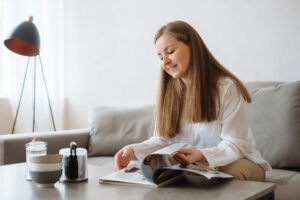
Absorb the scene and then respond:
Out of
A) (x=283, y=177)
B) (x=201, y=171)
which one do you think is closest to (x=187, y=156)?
(x=201, y=171)

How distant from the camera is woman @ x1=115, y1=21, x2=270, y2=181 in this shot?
1.49m

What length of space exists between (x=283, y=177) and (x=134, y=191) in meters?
0.82

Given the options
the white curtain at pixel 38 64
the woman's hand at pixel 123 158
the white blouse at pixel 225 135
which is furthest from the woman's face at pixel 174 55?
the white curtain at pixel 38 64

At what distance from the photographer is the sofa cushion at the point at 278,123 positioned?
6.27 feet

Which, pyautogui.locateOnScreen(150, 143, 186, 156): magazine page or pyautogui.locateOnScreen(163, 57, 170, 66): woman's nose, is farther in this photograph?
pyautogui.locateOnScreen(163, 57, 170, 66): woman's nose

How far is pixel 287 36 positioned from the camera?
2.30 metres

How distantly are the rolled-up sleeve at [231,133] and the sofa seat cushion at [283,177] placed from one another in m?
0.23

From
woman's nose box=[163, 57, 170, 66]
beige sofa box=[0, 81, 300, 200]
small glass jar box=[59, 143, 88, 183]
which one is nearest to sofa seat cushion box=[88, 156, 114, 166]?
beige sofa box=[0, 81, 300, 200]

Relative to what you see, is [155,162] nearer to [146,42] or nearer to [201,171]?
[201,171]

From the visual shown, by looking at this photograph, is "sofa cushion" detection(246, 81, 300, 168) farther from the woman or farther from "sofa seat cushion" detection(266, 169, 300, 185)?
the woman

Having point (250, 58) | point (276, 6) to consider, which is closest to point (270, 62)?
point (250, 58)

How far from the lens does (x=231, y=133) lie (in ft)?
4.99

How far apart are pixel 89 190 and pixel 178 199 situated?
0.87 ft

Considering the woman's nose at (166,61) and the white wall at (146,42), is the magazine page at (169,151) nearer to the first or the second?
the woman's nose at (166,61)
